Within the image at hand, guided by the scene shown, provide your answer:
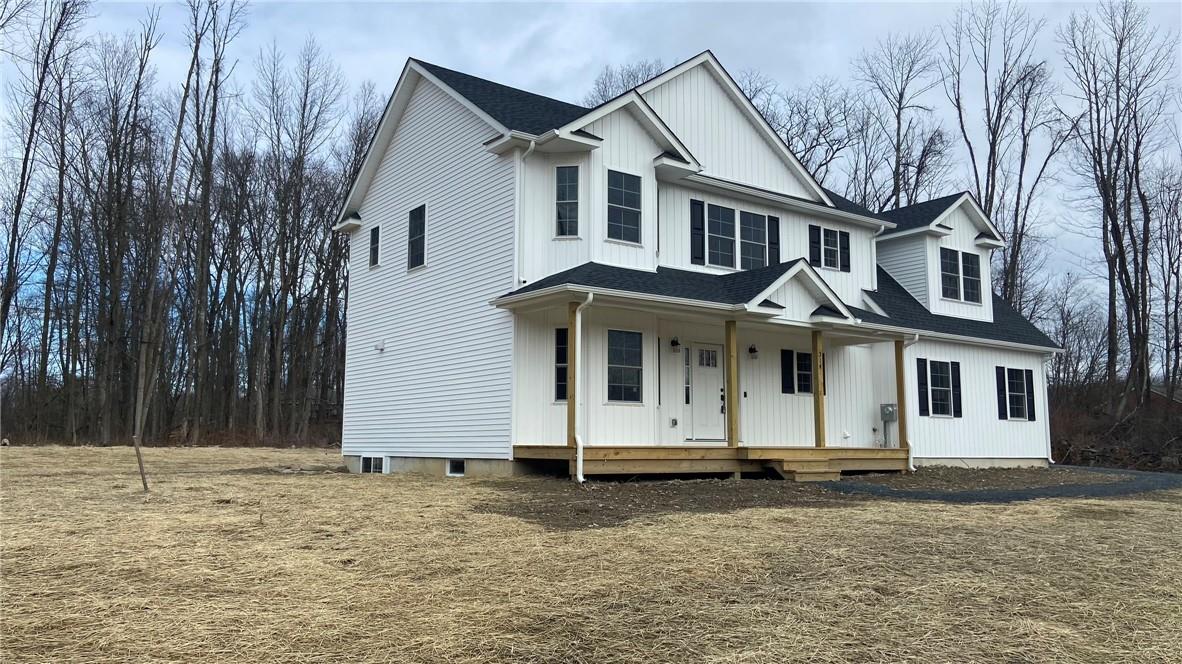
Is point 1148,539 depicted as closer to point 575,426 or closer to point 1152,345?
point 575,426

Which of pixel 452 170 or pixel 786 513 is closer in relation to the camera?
pixel 786 513

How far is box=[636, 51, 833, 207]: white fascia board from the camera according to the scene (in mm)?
15977

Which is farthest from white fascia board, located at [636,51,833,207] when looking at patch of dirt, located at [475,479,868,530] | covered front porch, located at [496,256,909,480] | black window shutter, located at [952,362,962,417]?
patch of dirt, located at [475,479,868,530]

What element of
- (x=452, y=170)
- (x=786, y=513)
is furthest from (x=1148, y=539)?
(x=452, y=170)

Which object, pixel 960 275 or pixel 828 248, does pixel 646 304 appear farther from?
pixel 960 275

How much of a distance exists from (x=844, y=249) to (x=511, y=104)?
787 centimetres

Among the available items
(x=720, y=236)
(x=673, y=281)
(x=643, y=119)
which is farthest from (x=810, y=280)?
(x=643, y=119)

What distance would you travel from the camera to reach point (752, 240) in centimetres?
1669

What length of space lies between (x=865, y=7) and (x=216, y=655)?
2099cm

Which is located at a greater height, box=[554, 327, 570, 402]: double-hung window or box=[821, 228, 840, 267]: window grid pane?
box=[821, 228, 840, 267]: window grid pane

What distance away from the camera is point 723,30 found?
28.5 meters

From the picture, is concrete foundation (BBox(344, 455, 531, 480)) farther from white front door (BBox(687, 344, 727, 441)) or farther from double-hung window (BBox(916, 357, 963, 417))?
double-hung window (BBox(916, 357, 963, 417))

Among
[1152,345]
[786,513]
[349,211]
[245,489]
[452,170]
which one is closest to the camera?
[786,513]

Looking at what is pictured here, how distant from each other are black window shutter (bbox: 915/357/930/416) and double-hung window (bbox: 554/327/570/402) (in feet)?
28.3
